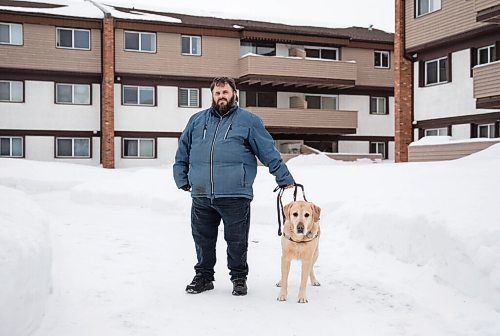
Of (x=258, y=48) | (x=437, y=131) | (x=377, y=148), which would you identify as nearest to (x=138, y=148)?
(x=258, y=48)

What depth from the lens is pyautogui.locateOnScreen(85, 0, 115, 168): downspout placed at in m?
28.3

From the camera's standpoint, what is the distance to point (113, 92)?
28.7 m

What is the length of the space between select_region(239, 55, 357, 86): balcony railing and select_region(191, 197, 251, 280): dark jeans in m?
24.2

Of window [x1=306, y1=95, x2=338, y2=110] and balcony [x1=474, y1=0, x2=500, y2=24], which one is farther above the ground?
balcony [x1=474, y1=0, x2=500, y2=24]

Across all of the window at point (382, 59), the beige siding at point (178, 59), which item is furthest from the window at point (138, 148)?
the window at point (382, 59)

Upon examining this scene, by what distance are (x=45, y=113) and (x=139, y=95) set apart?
4807 millimetres

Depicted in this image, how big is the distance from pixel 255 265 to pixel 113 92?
74.4 feet

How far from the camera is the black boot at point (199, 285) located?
6133 millimetres

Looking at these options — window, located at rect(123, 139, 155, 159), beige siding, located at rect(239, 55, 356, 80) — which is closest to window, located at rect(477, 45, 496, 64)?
beige siding, located at rect(239, 55, 356, 80)

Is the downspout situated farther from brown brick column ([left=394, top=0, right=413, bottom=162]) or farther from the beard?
the beard

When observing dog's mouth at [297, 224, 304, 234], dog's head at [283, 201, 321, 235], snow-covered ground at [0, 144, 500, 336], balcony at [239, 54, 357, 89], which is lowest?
snow-covered ground at [0, 144, 500, 336]

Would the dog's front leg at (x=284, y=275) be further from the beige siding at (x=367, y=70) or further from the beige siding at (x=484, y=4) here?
the beige siding at (x=367, y=70)

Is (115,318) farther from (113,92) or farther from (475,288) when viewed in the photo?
(113,92)

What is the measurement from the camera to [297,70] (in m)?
30.6
